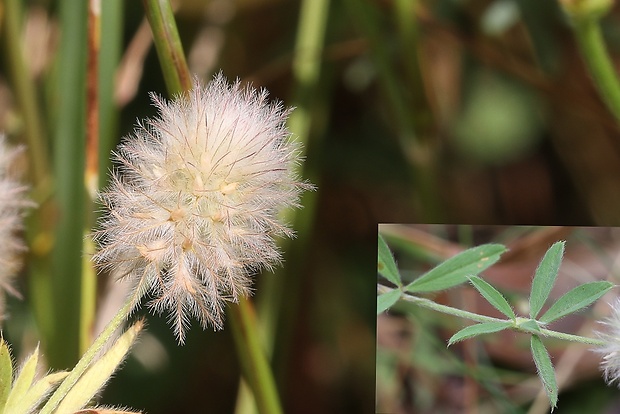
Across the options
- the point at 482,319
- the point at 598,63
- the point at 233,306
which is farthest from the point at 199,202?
the point at 598,63

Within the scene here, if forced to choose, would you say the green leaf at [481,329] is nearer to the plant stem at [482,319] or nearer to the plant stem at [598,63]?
the plant stem at [482,319]

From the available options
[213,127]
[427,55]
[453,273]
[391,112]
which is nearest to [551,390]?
[453,273]

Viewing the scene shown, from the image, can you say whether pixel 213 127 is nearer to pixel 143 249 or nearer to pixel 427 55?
pixel 143 249

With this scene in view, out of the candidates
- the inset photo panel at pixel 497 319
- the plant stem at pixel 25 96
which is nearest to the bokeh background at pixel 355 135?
the plant stem at pixel 25 96

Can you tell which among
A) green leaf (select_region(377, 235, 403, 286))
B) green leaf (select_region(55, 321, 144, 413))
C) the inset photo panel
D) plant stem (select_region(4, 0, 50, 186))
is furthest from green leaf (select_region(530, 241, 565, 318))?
plant stem (select_region(4, 0, 50, 186))

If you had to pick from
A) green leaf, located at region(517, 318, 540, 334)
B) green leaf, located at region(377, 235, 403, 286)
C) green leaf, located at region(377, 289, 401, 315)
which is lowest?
green leaf, located at region(517, 318, 540, 334)

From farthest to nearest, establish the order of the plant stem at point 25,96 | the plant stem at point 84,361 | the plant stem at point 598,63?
1. the plant stem at point 25,96
2. the plant stem at point 598,63
3. the plant stem at point 84,361

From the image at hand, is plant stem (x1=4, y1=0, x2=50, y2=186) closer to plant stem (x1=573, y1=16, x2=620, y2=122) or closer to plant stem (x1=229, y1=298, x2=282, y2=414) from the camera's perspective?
plant stem (x1=229, y1=298, x2=282, y2=414)
